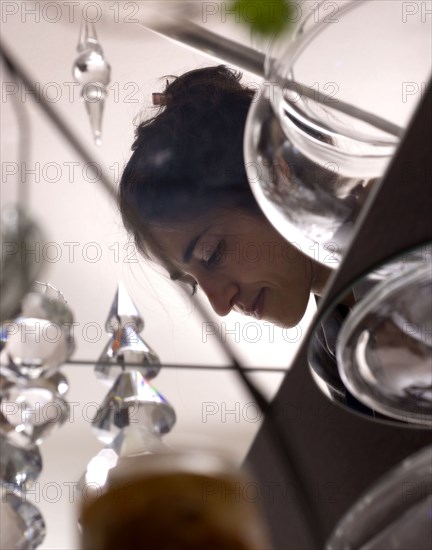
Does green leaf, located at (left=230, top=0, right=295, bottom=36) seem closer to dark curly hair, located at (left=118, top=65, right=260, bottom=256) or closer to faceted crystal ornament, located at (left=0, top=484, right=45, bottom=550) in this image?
dark curly hair, located at (left=118, top=65, right=260, bottom=256)

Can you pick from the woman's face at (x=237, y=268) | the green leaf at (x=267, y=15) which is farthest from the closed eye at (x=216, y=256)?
the green leaf at (x=267, y=15)

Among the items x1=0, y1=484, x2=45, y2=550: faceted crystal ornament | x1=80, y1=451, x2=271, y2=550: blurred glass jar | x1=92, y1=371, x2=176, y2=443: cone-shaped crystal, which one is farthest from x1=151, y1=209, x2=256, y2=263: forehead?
x1=80, y1=451, x2=271, y2=550: blurred glass jar

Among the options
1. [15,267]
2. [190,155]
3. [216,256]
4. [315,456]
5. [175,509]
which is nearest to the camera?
[175,509]

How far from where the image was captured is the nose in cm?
68

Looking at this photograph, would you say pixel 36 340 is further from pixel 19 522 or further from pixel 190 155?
pixel 190 155

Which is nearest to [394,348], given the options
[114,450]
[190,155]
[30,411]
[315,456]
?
[114,450]

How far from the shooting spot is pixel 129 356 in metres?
0.63

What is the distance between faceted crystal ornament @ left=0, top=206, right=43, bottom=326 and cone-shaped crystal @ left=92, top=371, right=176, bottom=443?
0.12 metres

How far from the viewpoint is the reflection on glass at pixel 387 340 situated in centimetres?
34

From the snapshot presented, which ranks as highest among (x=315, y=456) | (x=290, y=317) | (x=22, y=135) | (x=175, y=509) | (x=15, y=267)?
(x=175, y=509)

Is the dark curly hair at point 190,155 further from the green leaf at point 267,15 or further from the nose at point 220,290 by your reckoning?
A: the green leaf at point 267,15

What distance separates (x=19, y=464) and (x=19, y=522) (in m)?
0.05

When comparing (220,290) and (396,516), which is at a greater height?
(396,516)

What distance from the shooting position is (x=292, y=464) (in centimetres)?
111
